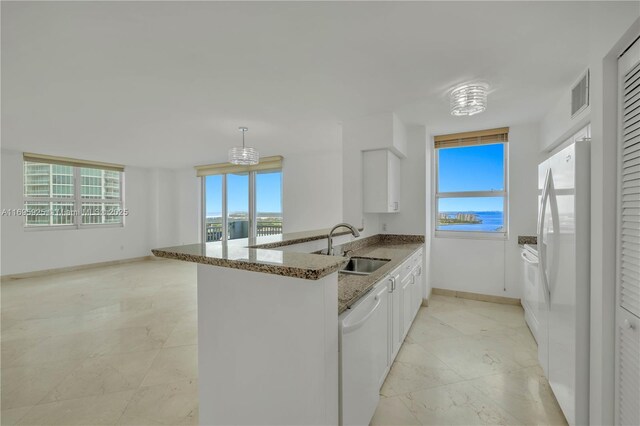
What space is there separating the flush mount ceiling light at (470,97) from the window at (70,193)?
7246 mm

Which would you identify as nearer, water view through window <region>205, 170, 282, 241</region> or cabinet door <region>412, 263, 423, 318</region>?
cabinet door <region>412, 263, 423, 318</region>

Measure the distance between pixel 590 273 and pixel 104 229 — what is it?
8.17 meters

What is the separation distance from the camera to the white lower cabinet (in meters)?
1.24

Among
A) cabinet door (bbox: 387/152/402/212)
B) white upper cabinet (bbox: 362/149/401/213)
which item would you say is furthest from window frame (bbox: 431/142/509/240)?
white upper cabinet (bbox: 362/149/401/213)

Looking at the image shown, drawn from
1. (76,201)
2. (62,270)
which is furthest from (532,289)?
(76,201)

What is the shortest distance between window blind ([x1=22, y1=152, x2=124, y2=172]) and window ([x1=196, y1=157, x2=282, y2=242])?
73.5 inches

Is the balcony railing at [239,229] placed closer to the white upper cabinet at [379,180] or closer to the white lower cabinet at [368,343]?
the white upper cabinet at [379,180]

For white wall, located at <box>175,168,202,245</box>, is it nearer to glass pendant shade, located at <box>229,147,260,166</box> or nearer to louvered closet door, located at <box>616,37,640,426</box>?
glass pendant shade, located at <box>229,147,260,166</box>

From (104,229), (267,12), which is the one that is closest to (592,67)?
(267,12)

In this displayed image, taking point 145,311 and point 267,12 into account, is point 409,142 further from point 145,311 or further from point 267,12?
point 145,311

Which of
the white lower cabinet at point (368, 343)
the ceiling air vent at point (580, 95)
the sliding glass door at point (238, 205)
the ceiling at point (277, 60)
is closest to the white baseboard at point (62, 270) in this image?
the sliding glass door at point (238, 205)

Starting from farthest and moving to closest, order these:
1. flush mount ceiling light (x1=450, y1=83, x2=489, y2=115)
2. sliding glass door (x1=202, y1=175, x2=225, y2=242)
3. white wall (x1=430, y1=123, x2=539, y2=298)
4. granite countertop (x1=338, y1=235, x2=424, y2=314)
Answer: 1. sliding glass door (x1=202, y1=175, x2=225, y2=242)
2. white wall (x1=430, y1=123, x2=539, y2=298)
3. flush mount ceiling light (x1=450, y1=83, x2=489, y2=115)
4. granite countertop (x1=338, y1=235, x2=424, y2=314)

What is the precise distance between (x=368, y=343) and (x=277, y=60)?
6.67 feet

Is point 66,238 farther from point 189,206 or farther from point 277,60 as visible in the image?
point 277,60
